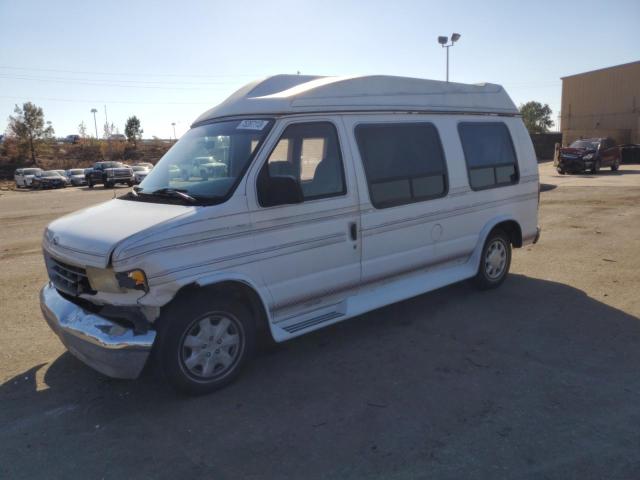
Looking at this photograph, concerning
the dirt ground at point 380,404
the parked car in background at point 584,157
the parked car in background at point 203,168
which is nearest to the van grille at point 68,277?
the dirt ground at point 380,404

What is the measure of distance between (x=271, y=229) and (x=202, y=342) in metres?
1.02

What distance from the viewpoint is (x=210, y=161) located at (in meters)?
4.43

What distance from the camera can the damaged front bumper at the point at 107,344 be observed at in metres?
3.63

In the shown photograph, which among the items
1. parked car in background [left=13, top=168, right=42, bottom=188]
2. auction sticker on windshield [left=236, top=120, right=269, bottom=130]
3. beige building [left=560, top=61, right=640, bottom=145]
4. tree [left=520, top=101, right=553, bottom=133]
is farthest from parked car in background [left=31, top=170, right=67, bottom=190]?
tree [left=520, top=101, right=553, bottom=133]

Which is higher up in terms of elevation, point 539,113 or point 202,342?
point 539,113

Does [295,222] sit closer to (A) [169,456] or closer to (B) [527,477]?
(A) [169,456]

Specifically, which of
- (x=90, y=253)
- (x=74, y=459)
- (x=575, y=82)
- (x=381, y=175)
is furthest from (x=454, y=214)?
(x=575, y=82)

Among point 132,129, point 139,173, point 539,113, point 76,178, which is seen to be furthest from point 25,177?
point 539,113

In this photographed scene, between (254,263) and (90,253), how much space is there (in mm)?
1187

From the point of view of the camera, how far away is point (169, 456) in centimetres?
327

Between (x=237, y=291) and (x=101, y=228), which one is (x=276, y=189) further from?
(x=101, y=228)

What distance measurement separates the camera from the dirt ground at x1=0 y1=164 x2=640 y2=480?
314cm

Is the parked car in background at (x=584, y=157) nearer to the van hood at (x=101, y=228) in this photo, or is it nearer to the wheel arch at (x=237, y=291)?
the wheel arch at (x=237, y=291)

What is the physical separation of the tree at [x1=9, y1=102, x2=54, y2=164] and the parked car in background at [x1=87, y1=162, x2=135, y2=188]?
23.4 m
